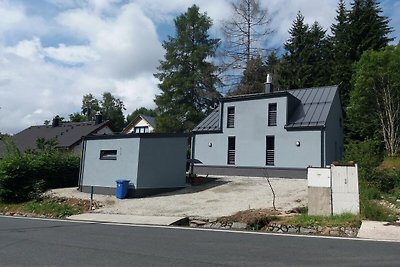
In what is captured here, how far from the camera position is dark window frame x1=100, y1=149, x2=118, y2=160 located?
22.7m

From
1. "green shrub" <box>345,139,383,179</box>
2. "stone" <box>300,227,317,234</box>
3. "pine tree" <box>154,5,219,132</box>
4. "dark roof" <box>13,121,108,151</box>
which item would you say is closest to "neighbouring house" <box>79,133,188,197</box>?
"green shrub" <box>345,139,383,179</box>

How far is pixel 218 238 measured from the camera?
10.4 meters

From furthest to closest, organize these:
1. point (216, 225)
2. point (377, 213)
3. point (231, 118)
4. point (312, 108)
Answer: point (231, 118) < point (312, 108) < point (216, 225) < point (377, 213)

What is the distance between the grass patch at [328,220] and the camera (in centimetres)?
1164

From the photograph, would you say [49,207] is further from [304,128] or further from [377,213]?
[304,128]

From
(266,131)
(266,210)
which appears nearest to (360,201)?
(266,210)

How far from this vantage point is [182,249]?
28.2 feet

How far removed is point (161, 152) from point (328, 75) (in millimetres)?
25291

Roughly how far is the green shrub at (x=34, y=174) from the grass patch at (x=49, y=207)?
101 centimetres

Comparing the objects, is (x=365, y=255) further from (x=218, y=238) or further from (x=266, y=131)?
(x=266, y=131)

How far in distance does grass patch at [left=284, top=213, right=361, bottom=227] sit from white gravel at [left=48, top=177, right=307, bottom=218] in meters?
2.46

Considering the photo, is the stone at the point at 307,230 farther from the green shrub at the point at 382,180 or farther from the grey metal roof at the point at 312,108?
the grey metal roof at the point at 312,108

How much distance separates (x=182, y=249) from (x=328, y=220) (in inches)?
216

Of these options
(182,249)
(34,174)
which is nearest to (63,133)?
(34,174)
